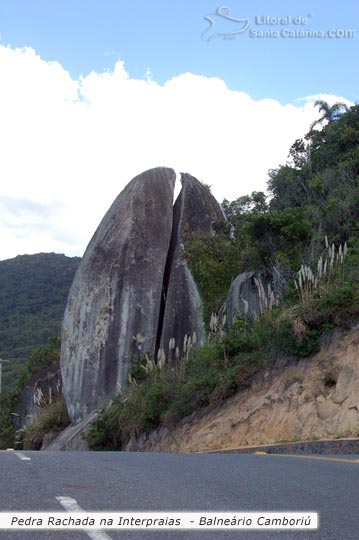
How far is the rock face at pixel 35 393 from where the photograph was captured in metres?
33.7

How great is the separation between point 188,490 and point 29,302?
7510 centimetres

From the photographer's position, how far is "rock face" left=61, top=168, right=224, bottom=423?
2588 centimetres

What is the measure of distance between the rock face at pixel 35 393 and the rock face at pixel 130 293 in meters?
6.62

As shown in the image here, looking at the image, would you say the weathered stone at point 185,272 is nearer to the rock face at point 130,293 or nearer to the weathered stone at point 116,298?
the rock face at point 130,293

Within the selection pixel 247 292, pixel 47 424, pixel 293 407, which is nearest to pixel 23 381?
pixel 47 424

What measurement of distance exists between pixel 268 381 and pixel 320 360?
1.50 meters

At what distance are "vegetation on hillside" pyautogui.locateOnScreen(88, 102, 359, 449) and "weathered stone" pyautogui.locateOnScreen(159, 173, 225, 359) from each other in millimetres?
508

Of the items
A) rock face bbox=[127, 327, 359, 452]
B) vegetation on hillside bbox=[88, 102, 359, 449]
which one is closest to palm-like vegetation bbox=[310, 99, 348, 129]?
vegetation on hillside bbox=[88, 102, 359, 449]

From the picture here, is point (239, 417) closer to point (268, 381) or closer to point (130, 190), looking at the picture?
point (268, 381)

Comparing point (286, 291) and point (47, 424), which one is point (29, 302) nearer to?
point (47, 424)

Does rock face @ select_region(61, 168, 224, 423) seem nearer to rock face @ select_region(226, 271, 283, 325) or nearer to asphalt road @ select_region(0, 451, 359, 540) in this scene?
rock face @ select_region(226, 271, 283, 325)

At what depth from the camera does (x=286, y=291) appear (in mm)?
17875

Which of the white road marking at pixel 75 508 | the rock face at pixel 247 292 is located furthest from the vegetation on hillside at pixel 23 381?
the white road marking at pixel 75 508

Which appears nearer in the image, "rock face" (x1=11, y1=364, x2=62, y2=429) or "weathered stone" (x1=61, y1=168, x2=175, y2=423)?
"weathered stone" (x1=61, y1=168, x2=175, y2=423)
